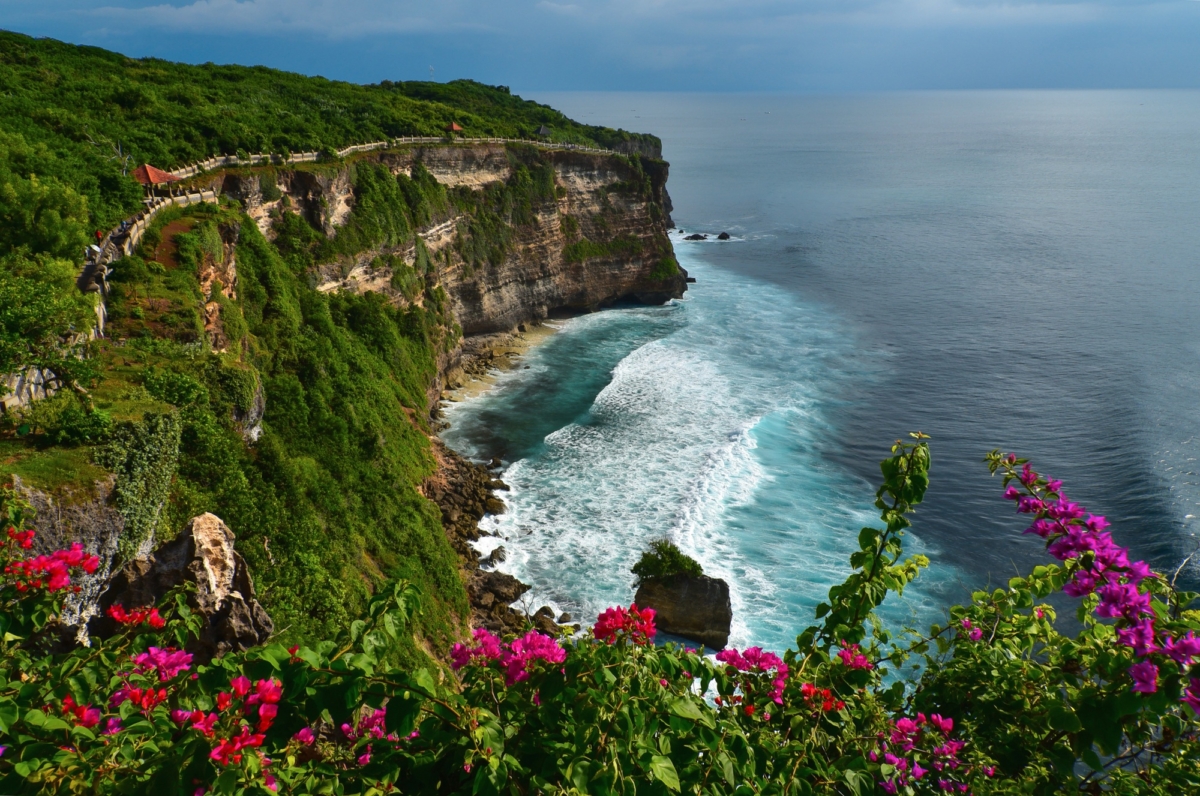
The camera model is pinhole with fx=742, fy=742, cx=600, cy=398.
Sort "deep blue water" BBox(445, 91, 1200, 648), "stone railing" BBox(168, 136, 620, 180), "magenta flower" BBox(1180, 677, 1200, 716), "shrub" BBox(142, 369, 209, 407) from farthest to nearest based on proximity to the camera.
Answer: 1. "stone railing" BBox(168, 136, 620, 180)
2. "deep blue water" BBox(445, 91, 1200, 648)
3. "shrub" BBox(142, 369, 209, 407)
4. "magenta flower" BBox(1180, 677, 1200, 716)

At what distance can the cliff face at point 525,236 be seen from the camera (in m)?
44.7

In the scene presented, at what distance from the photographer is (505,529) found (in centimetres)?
3612

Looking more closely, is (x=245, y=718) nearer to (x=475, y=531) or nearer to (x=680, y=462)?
(x=475, y=531)

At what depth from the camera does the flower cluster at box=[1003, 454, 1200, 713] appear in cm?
470

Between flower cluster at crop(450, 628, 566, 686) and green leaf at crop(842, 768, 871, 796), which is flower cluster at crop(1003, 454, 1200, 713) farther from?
flower cluster at crop(450, 628, 566, 686)

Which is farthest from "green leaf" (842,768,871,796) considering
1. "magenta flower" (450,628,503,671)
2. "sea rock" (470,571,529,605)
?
"sea rock" (470,571,529,605)

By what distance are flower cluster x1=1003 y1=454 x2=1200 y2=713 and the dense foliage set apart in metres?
0.02

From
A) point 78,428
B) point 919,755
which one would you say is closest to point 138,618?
point 919,755

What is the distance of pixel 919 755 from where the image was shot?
604cm

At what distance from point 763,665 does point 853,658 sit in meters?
0.94

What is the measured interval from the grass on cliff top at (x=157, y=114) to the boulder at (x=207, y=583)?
18555 mm

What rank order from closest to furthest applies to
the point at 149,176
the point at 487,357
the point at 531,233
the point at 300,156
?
1. the point at 149,176
2. the point at 300,156
3. the point at 487,357
4. the point at 531,233

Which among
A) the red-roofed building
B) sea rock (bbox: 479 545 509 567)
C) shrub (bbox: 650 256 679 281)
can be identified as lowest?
sea rock (bbox: 479 545 509 567)

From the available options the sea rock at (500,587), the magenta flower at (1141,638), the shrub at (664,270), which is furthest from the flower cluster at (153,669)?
the shrub at (664,270)
